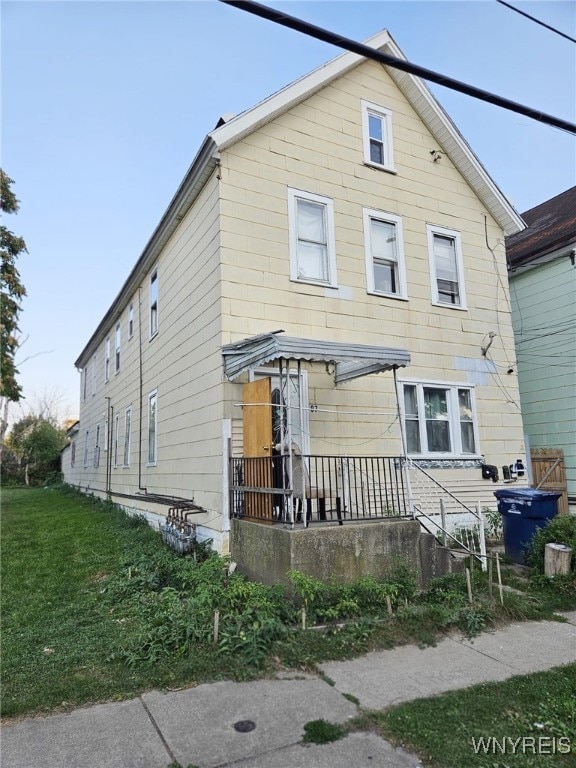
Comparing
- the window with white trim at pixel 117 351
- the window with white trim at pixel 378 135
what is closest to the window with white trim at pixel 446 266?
the window with white trim at pixel 378 135

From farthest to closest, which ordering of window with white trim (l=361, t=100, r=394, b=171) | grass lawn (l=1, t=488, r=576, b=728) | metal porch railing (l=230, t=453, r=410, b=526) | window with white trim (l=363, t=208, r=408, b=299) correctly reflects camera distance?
window with white trim (l=361, t=100, r=394, b=171)
window with white trim (l=363, t=208, r=408, b=299)
metal porch railing (l=230, t=453, r=410, b=526)
grass lawn (l=1, t=488, r=576, b=728)

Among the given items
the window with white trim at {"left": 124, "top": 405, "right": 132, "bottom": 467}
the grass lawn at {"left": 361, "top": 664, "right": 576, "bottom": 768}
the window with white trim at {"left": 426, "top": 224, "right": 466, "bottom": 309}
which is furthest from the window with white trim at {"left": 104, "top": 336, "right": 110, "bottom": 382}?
the grass lawn at {"left": 361, "top": 664, "right": 576, "bottom": 768}

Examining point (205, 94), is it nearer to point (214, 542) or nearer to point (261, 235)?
point (261, 235)

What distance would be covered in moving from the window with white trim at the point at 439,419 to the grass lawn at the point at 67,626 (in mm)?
5094

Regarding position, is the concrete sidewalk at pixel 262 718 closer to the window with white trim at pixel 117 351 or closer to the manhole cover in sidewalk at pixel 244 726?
the manhole cover in sidewalk at pixel 244 726

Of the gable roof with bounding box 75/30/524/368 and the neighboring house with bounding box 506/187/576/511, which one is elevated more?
the gable roof with bounding box 75/30/524/368

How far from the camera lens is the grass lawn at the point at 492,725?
126 inches

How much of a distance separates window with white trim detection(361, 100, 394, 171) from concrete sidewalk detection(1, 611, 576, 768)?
8.89m

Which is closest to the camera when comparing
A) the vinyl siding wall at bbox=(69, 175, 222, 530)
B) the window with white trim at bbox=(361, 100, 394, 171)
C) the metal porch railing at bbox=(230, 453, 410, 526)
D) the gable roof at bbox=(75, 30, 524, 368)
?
the metal porch railing at bbox=(230, 453, 410, 526)

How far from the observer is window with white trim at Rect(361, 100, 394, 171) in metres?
10.4

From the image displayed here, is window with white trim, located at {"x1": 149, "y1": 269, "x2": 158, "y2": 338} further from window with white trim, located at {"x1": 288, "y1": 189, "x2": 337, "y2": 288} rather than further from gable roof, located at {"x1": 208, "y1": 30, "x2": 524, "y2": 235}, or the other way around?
gable roof, located at {"x1": 208, "y1": 30, "x2": 524, "y2": 235}

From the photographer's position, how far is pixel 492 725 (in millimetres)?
3572

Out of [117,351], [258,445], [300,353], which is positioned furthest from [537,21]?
[117,351]

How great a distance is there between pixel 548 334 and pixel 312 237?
22.3ft
